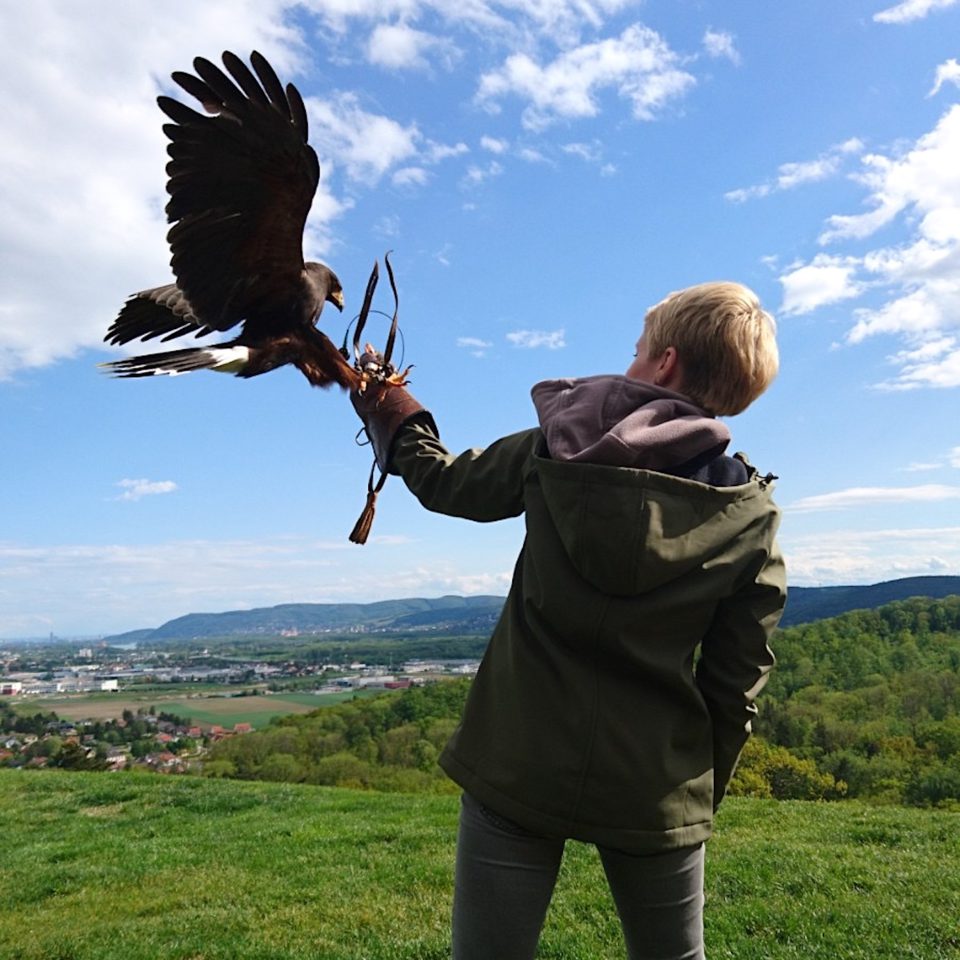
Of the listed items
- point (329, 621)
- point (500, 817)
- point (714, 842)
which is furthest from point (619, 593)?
point (329, 621)

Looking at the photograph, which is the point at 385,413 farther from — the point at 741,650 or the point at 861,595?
the point at 861,595

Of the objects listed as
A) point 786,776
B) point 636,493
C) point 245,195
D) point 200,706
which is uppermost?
point 245,195

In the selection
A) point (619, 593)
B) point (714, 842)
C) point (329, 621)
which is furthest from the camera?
point (329, 621)

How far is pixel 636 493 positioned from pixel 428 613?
153 metres

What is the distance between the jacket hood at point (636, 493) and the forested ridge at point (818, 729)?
1174cm

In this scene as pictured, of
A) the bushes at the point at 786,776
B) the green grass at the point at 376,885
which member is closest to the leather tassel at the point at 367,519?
the green grass at the point at 376,885

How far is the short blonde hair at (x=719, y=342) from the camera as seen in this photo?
1.35 meters

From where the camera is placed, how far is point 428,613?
497ft

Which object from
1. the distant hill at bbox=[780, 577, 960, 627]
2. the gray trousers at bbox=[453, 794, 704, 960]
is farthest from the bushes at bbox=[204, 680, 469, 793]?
the distant hill at bbox=[780, 577, 960, 627]

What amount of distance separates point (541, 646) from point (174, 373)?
121 centimetres

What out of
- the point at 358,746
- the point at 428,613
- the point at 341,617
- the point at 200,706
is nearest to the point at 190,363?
the point at 358,746

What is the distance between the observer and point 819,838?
18.6ft

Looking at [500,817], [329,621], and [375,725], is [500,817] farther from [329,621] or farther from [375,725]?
[329,621]

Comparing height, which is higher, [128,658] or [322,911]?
[322,911]
